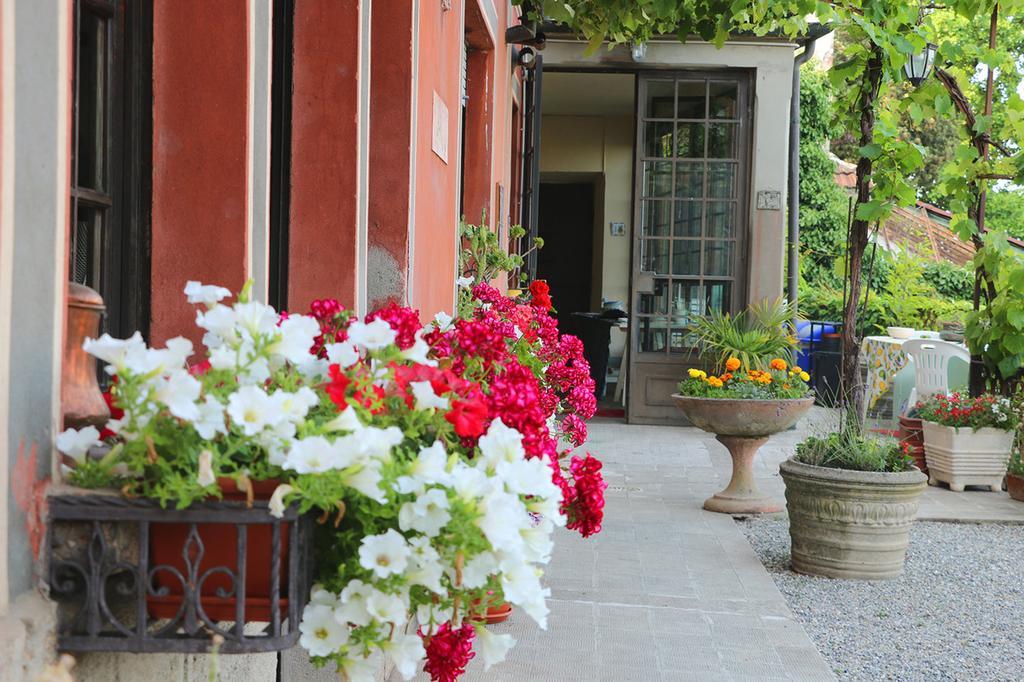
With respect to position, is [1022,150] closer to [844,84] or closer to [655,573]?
[844,84]

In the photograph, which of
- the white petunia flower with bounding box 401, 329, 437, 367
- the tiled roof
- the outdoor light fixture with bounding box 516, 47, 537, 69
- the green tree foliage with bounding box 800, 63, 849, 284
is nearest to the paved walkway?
the white petunia flower with bounding box 401, 329, 437, 367

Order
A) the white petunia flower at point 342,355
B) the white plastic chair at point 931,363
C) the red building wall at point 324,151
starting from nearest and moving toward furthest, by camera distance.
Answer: the white petunia flower at point 342,355, the red building wall at point 324,151, the white plastic chair at point 931,363

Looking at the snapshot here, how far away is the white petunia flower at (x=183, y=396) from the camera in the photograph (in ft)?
4.31

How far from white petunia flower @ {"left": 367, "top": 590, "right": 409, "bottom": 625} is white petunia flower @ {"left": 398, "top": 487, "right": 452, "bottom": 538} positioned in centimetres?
11

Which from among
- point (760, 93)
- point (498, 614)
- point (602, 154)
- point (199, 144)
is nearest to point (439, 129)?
point (498, 614)

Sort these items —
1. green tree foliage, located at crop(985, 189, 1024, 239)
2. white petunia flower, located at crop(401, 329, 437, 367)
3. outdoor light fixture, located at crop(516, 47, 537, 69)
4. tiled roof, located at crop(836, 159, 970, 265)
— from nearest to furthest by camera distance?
white petunia flower, located at crop(401, 329, 437, 367), outdoor light fixture, located at crop(516, 47, 537, 69), tiled roof, located at crop(836, 159, 970, 265), green tree foliage, located at crop(985, 189, 1024, 239)

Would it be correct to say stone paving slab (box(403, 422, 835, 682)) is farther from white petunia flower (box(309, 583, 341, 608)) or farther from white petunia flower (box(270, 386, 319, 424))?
white petunia flower (box(270, 386, 319, 424))

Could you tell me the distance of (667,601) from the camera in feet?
15.6

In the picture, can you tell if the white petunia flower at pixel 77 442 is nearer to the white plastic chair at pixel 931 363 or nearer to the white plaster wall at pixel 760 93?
the white plastic chair at pixel 931 363

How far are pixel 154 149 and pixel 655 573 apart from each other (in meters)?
3.70

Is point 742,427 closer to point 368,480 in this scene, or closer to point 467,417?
point 467,417

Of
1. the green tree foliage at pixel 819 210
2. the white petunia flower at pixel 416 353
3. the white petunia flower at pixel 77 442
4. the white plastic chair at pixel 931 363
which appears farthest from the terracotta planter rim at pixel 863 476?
the green tree foliage at pixel 819 210

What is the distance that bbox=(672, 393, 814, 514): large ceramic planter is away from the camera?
21.6ft

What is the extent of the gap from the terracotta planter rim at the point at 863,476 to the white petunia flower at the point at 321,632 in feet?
13.4
